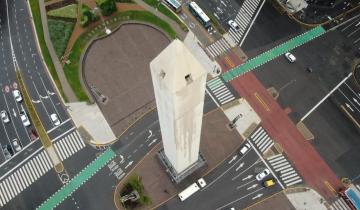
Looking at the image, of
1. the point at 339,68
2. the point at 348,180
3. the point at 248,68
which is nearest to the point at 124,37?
the point at 248,68

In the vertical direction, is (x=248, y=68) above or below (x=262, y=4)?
below

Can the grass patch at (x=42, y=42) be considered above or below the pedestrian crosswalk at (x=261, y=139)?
above

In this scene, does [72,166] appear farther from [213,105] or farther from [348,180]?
[348,180]

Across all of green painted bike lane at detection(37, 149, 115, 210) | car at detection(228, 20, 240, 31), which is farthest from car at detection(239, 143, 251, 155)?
car at detection(228, 20, 240, 31)

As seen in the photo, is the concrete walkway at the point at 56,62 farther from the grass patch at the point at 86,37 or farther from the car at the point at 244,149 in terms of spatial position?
the car at the point at 244,149

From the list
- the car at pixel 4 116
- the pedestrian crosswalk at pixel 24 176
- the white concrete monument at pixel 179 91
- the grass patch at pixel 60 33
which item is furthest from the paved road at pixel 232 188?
the grass patch at pixel 60 33

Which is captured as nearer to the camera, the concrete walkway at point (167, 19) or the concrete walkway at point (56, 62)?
the concrete walkway at point (56, 62)

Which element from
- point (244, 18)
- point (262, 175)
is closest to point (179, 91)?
point (262, 175)
